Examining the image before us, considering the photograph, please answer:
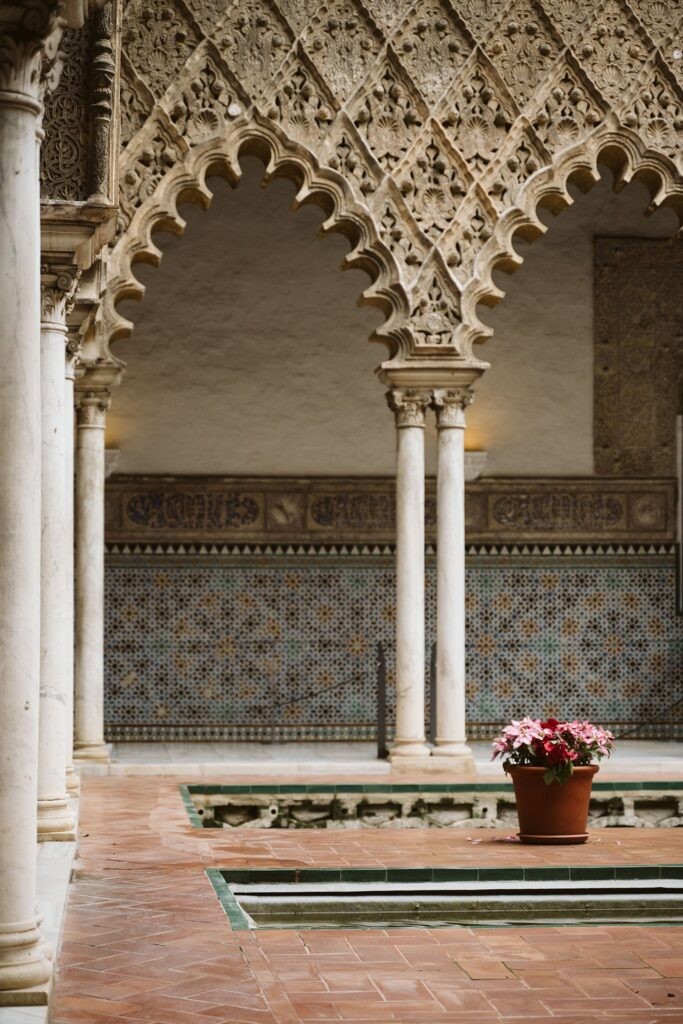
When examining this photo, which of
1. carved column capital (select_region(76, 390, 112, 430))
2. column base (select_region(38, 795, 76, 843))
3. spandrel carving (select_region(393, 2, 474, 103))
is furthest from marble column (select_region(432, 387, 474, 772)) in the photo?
column base (select_region(38, 795, 76, 843))

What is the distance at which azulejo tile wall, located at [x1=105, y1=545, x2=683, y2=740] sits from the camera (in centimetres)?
1489

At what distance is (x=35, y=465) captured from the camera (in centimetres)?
466

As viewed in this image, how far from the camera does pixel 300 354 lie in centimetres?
1511

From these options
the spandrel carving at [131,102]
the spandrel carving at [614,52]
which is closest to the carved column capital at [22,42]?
the spandrel carving at [131,102]

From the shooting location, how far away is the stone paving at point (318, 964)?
4840mm

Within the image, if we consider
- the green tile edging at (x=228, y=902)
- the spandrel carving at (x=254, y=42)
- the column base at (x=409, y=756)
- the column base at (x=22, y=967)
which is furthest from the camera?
the column base at (x=409, y=756)

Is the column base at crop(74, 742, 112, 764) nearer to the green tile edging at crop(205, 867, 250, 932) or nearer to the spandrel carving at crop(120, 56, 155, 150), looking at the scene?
the spandrel carving at crop(120, 56, 155, 150)

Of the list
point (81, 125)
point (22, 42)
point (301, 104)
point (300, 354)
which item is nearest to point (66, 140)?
point (81, 125)

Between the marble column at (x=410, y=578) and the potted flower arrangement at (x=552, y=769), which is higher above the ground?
the marble column at (x=410, y=578)

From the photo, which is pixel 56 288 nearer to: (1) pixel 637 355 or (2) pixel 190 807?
(2) pixel 190 807

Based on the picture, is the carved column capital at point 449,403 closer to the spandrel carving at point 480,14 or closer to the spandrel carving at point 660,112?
the spandrel carving at point 660,112

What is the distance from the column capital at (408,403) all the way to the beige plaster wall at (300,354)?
10.4ft

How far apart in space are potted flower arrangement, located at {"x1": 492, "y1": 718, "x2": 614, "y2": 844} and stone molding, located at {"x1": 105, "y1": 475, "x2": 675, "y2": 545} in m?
6.60

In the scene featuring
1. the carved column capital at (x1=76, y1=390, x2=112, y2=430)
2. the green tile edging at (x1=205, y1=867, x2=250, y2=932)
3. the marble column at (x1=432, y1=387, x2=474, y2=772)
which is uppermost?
the carved column capital at (x1=76, y1=390, x2=112, y2=430)
